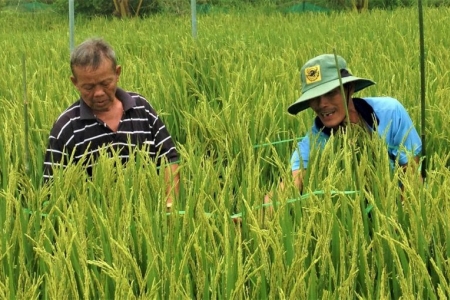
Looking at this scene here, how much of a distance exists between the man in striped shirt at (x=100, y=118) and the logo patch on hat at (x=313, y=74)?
1.44ft

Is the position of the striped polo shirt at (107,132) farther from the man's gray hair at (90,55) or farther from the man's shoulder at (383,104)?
the man's shoulder at (383,104)

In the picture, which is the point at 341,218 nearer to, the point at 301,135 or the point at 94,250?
the point at 94,250

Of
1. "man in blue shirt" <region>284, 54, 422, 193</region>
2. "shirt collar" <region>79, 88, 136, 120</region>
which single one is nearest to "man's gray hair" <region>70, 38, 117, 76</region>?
"shirt collar" <region>79, 88, 136, 120</region>

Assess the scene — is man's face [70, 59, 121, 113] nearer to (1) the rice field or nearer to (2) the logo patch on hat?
(1) the rice field

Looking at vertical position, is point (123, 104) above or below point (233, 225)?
above

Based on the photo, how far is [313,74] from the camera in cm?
179

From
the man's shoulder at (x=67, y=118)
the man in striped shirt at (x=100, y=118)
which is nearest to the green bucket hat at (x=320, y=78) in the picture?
the man in striped shirt at (x=100, y=118)

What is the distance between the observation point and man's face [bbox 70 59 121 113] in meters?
1.94

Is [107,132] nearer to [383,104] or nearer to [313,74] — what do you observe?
[313,74]

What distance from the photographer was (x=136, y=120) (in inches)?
81.9

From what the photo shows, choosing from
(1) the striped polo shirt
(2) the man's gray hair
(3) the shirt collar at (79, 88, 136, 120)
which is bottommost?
(1) the striped polo shirt

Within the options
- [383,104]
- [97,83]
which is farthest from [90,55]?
[383,104]

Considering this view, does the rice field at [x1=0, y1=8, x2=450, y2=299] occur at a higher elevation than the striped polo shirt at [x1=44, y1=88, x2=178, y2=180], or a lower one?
lower

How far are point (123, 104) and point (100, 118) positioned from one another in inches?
3.1
